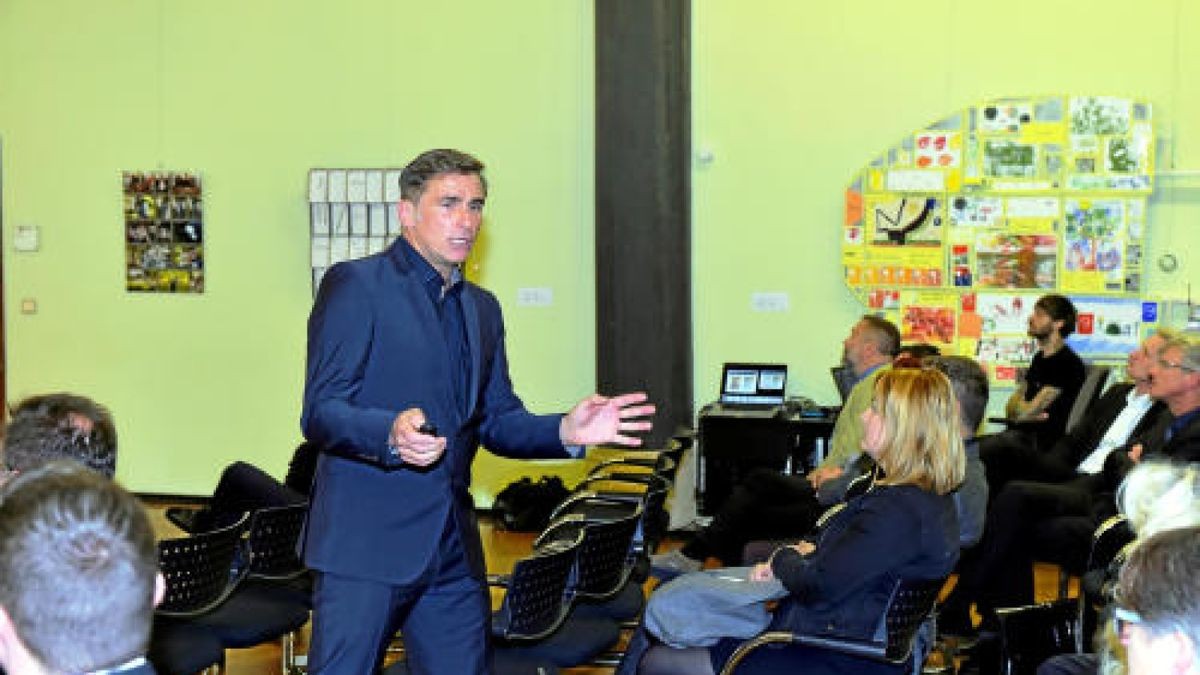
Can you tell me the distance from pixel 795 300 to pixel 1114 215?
1.78 m

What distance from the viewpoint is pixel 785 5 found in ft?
27.4

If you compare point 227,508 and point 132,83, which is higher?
point 132,83

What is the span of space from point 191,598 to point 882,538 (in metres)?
2.03

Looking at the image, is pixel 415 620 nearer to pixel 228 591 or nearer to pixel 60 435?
pixel 60 435

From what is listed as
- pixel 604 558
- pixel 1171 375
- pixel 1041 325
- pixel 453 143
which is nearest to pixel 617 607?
pixel 604 558

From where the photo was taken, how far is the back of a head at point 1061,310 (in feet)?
25.1

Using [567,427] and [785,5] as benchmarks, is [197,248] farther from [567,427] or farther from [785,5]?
[567,427]

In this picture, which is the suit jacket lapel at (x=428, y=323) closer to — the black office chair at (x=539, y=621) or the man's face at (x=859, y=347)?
the black office chair at (x=539, y=621)

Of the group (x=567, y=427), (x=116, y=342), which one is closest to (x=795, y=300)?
(x=116, y=342)

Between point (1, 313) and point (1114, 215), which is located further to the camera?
point (1, 313)

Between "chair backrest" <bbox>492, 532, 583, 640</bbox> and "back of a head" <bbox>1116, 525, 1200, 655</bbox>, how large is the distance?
7.33 feet

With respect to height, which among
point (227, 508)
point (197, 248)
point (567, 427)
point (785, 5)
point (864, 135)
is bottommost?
point (227, 508)

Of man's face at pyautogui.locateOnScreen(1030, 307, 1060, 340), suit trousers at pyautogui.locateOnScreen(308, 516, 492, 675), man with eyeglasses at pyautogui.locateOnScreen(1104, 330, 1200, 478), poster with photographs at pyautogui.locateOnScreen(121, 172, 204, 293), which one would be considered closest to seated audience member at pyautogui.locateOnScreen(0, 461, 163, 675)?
suit trousers at pyautogui.locateOnScreen(308, 516, 492, 675)

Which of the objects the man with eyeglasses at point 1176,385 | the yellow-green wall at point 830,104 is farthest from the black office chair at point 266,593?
the yellow-green wall at point 830,104
